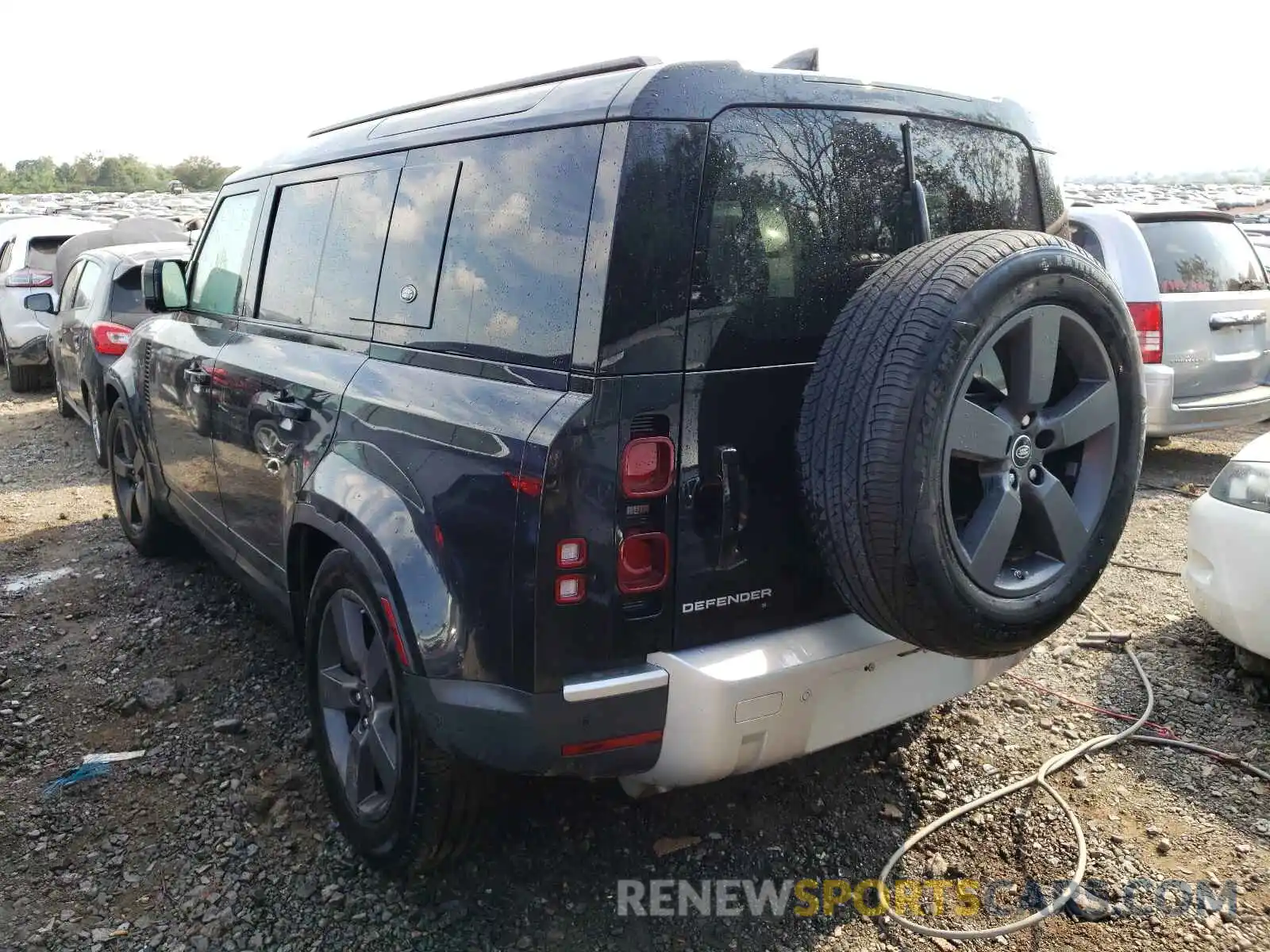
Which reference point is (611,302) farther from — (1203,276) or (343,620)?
(1203,276)

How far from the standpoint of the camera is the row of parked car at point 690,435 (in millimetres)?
2184

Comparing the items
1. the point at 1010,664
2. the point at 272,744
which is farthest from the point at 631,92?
the point at 272,744

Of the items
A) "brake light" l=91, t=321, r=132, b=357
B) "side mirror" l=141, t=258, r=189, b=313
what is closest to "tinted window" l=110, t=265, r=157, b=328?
"brake light" l=91, t=321, r=132, b=357

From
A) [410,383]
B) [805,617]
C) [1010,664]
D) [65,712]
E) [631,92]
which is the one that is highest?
[631,92]

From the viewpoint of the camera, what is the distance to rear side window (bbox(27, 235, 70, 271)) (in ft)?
37.3

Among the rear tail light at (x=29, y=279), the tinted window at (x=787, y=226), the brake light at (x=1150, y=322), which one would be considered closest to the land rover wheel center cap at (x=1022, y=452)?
the tinted window at (x=787, y=226)

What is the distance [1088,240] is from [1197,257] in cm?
72

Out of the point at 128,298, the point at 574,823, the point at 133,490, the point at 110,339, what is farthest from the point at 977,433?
the point at 128,298

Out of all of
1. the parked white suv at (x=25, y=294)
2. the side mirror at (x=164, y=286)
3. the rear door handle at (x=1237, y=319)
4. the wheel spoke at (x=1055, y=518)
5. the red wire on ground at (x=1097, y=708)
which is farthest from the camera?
the parked white suv at (x=25, y=294)

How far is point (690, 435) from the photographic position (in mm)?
2268

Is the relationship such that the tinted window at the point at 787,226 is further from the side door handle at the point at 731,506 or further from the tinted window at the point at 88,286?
the tinted window at the point at 88,286

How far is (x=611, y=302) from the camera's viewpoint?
85.2 inches

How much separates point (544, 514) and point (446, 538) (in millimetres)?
314

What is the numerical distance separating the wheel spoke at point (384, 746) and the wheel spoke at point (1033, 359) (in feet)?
5.87
